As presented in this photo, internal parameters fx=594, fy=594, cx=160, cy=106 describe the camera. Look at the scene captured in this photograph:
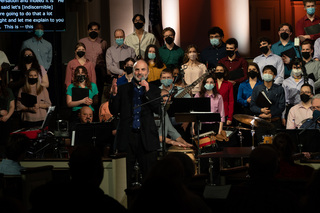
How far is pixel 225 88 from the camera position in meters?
9.94

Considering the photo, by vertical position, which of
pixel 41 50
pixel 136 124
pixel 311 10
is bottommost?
pixel 136 124

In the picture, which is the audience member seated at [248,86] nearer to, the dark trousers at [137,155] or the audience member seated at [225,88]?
the audience member seated at [225,88]

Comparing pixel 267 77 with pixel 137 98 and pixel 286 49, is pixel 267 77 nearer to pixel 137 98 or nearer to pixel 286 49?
pixel 286 49

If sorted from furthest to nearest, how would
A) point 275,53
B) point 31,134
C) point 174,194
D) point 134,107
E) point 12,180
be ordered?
1. point 275,53
2. point 31,134
3. point 134,107
4. point 12,180
5. point 174,194

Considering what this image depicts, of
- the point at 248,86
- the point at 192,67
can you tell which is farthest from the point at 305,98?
the point at 192,67

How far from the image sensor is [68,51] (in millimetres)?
13242

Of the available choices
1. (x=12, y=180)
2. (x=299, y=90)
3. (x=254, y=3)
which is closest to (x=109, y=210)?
(x=12, y=180)

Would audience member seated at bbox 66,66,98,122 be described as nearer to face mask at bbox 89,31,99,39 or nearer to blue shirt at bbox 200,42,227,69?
face mask at bbox 89,31,99,39

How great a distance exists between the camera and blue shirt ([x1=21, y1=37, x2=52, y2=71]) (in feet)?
35.3

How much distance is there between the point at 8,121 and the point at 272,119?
4202 millimetres

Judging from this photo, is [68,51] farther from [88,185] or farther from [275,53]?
[88,185]

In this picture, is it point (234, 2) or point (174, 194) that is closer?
point (174, 194)

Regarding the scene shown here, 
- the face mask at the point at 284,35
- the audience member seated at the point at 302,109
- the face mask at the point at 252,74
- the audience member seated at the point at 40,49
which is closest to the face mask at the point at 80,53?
the audience member seated at the point at 40,49

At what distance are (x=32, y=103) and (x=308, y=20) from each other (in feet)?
17.5
